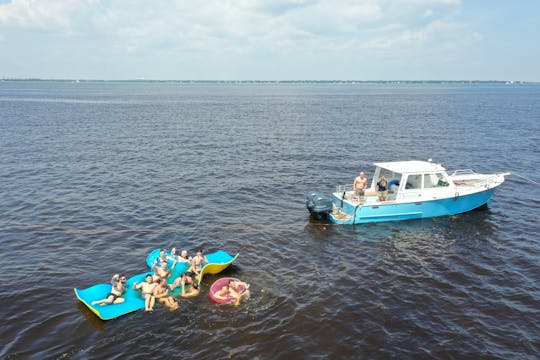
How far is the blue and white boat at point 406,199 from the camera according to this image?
2484 centimetres

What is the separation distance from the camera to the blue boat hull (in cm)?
2475

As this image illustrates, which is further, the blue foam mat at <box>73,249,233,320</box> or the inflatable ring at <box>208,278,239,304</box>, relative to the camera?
the inflatable ring at <box>208,278,239,304</box>

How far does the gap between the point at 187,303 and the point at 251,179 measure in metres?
19.5

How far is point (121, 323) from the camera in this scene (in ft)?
50.8

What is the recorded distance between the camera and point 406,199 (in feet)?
82.2

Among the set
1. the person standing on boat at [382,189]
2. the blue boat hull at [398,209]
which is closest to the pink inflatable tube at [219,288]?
the blue boat hull at [398,209]

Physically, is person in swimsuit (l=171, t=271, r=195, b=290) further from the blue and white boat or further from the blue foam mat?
the blue and white boat

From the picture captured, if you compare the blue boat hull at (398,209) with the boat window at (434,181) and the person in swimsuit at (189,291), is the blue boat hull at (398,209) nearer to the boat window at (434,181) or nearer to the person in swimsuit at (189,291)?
the boat window at (434,181)

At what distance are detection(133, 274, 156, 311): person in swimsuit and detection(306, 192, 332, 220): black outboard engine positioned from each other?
11.8 metres

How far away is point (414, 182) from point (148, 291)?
18.1m

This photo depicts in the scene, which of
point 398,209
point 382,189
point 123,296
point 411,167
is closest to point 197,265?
point 123,296

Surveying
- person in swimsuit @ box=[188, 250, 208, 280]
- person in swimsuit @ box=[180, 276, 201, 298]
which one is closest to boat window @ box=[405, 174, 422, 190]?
person in swimsuit @ box=[188, 250, 208, 280]

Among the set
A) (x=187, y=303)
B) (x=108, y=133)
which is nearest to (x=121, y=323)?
(x=187, y=303)

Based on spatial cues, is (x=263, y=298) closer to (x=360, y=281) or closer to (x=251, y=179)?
(x=360, y=281)
